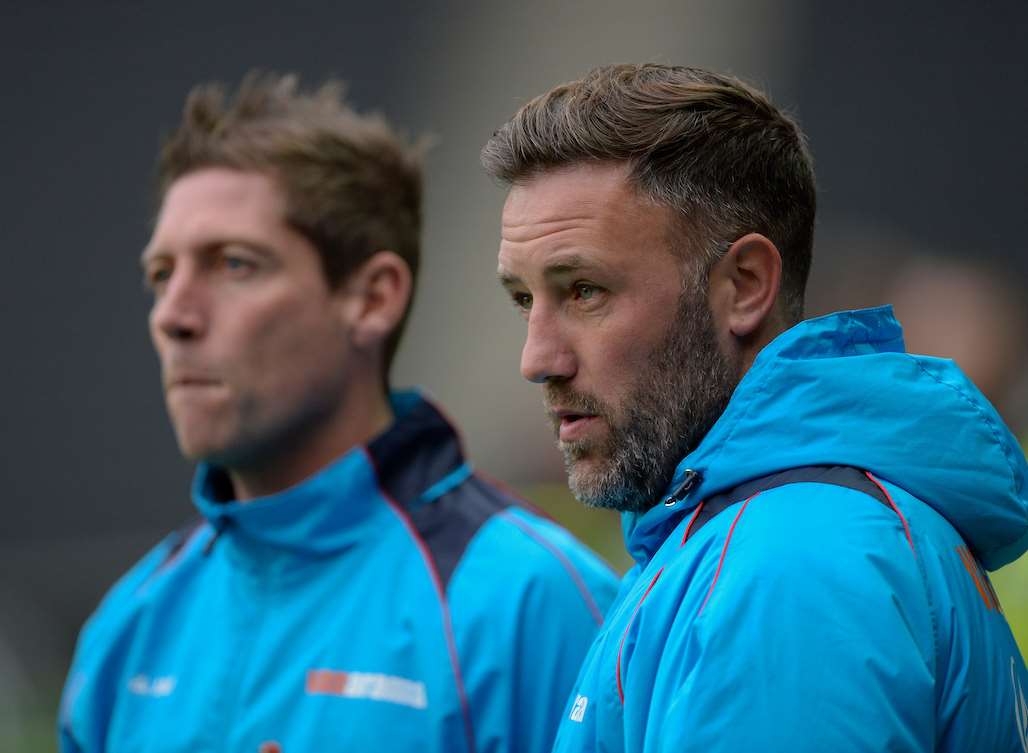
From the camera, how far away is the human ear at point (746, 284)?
5.77 feet

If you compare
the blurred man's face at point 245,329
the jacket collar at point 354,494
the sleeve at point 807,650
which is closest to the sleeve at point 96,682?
the jacket collar at point 354,494

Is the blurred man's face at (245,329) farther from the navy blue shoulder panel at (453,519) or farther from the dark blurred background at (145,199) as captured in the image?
the dark blurred background at (145,199)

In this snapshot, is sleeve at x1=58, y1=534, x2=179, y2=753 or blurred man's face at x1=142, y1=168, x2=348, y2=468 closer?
blurred man's face at x1=142, y1=168, x2=348, y2=468

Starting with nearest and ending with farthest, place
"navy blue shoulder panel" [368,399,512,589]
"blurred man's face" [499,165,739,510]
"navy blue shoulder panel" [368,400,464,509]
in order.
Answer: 1. "blurred man's face" [499,165,739,510]
2. "navy blue shoulder panel" [368,399,512,589]
3. "navy blue shoulder panel" [368,400,464,509]

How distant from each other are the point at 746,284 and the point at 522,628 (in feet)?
2.84

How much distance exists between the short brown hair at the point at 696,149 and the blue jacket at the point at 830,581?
0.65 feet

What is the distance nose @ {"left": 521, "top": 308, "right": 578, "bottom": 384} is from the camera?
1.79 m

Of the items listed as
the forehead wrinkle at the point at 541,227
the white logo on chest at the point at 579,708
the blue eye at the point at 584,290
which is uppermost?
the forehead wrinkle at the point at 541,227

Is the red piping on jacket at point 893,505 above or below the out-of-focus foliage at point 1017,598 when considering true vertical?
above

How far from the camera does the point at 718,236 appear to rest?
1.76 meters

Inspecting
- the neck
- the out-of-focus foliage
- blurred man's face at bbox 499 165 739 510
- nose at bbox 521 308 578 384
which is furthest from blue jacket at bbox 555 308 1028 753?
the out-of-focus foliage

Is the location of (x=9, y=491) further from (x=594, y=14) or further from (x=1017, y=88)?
(x=1017, y=88)

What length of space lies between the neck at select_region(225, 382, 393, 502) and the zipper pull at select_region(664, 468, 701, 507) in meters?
1.20

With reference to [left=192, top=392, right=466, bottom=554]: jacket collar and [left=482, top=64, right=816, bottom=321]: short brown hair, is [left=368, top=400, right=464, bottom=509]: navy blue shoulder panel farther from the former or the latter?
[left=482, top=64, right=816, bottom=321]: short brown hair
